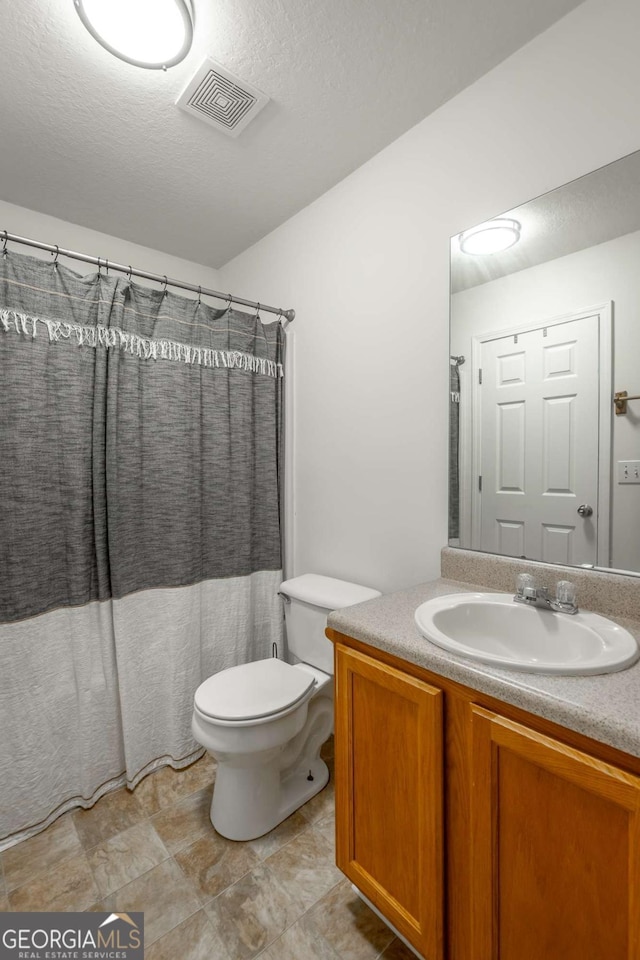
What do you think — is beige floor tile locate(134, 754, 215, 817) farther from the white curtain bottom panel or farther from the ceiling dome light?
the ceiling dome light

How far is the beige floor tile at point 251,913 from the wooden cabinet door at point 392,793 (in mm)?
236

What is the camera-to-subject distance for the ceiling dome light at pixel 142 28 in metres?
1.12

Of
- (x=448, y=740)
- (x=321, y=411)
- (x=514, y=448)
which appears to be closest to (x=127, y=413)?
(x=321, y=411)

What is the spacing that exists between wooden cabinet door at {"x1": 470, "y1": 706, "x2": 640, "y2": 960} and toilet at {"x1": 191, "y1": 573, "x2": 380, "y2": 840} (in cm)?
74

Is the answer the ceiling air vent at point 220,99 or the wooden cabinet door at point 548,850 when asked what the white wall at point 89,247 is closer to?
the ceiling air vent at point 220,99

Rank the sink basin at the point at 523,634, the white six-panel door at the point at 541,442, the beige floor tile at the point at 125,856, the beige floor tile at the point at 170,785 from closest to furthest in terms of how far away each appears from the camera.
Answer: the sink basin at the point at 523,634, the white six-panel door at the point at 541,442, the beige floor tile at the point at 125,856, the beige floor tile at the point at 170,785

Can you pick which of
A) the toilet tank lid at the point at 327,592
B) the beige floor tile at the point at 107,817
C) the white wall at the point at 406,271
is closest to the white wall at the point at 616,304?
the white wall at the point at 406,271

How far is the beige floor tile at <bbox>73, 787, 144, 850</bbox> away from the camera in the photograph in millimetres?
1454

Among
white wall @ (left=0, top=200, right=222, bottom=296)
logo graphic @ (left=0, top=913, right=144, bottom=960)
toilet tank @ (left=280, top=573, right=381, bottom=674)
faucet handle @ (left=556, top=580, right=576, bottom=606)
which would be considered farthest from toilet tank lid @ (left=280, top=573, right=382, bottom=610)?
white wall @ (left=0, top=200, right=222, bottom=296)

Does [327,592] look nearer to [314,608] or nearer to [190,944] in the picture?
[314,608]

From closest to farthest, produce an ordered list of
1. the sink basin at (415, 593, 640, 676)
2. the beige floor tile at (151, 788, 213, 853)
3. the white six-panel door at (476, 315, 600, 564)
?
the sink basin at (415, 593, 640, 676) < the white six-panel door at (476, 315, 600, 564) < the beige floor tile at (151, 788, 213, 853)

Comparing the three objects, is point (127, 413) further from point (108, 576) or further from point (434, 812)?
point (434, 812)

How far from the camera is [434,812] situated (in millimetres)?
Answer: 887

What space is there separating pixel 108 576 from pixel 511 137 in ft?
6.65
